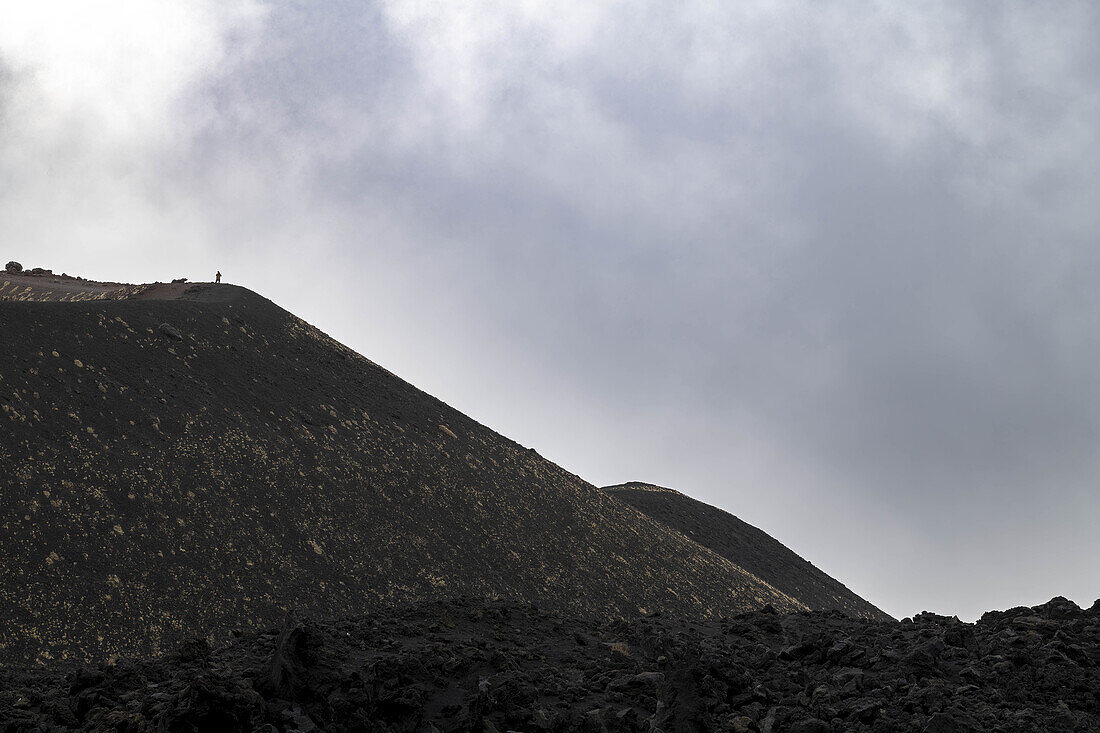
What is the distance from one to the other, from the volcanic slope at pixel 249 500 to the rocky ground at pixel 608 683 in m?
8.15

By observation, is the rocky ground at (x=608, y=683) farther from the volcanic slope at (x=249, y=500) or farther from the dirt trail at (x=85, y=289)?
the dirt trail at (x=85, y=289)

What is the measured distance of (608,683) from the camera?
11.9m

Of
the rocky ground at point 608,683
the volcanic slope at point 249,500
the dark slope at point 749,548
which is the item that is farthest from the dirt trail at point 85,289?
the rocky ground at point 608,683

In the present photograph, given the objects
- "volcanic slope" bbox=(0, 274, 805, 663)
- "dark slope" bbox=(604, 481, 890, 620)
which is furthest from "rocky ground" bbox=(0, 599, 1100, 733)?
"dark slope" bbox=(604, 481, 890, 620)

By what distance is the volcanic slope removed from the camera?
22.0 m

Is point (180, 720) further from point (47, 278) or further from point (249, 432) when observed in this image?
point (47, 278)

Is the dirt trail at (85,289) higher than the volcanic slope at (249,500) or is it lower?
higher

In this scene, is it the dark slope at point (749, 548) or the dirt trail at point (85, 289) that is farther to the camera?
the dark slope at point (749, 548)

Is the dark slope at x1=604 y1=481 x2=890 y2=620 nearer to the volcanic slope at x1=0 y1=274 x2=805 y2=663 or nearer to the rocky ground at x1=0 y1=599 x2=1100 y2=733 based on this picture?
the volcanic slope at x1=0 y1=274 x2=805 y2=663

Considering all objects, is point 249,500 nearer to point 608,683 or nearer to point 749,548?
point 608,683

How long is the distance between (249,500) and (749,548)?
3592 cm

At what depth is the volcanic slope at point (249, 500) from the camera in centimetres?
2197

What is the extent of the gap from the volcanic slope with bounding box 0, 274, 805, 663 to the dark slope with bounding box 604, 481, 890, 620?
923 centimetres

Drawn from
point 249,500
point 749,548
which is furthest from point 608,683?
point 749,548
